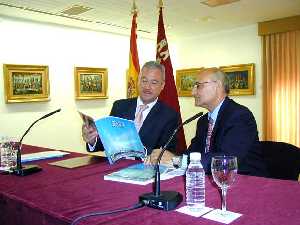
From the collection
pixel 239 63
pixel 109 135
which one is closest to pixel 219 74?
pixel 109 135

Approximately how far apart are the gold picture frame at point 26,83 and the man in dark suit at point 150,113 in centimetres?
280

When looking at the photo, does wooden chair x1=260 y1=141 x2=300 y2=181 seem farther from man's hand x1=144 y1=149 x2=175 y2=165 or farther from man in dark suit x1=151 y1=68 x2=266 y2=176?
man's hand x1=144 y1=149 x2=175 y2=165

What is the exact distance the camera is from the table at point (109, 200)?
3.90ft

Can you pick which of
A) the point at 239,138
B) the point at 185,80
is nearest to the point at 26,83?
the point at 185,80

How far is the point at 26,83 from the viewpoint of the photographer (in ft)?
17.6

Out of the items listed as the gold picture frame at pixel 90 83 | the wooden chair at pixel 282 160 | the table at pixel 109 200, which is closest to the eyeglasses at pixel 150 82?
the wooden chair at pixel 282 160

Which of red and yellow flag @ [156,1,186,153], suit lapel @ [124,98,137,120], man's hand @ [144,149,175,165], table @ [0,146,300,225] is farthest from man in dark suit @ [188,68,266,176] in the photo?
red and yellow flag @ [156,1,186,153]

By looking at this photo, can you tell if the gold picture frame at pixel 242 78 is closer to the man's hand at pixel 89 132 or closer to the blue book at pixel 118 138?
the man's hand at pixel 89 132

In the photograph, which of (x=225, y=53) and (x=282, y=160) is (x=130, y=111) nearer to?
(x=282, y=160)

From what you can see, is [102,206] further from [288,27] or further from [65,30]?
[288,27]

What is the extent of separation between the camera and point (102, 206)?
1341 mm

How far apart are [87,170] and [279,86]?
194 inches

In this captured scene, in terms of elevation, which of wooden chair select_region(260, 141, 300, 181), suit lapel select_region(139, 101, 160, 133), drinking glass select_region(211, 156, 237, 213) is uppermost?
suit lapel select_region(139, 101, 160, 133)

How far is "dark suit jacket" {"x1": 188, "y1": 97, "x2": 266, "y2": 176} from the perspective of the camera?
7.25ft
